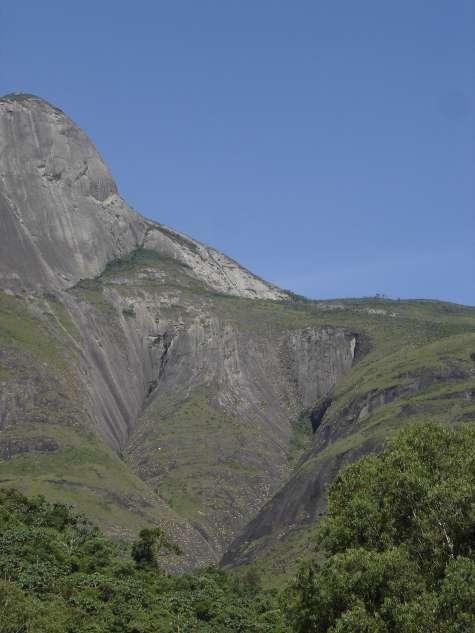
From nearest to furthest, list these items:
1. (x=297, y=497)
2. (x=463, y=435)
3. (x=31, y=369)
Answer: (x=463, y=435), (x=297, y=497), (x=31, y=369)

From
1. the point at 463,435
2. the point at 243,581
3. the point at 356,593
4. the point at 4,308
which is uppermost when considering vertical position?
the point at 4,308

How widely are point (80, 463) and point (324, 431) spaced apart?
1711 inches

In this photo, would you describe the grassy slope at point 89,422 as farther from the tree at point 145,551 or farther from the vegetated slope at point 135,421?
the tree at point 145,551

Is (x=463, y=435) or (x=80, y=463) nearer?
(x=463, y=435)

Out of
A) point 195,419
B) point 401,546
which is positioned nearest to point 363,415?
point 195,419

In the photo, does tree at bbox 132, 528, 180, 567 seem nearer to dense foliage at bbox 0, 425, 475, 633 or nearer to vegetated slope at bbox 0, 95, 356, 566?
vegetated slope at bbox 0, 95, 356, 566

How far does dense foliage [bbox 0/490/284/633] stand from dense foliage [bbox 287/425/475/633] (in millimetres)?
15246

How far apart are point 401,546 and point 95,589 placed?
1278 inches

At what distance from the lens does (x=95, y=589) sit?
70.4 m

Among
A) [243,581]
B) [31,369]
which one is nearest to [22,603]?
[243,581]

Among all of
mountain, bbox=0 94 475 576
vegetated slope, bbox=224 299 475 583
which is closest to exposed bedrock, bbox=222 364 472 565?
vegetated slope, bbox=224 299 475 583

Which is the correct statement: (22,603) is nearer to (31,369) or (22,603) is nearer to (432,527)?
(432,527)

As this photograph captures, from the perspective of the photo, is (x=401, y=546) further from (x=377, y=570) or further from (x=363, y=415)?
(x=363, y=415)

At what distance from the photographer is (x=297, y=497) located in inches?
5458
